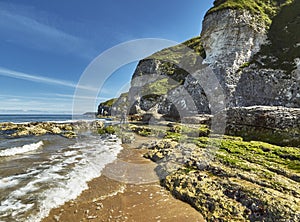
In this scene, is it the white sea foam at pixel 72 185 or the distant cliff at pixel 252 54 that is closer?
the white sea foam at pixel 72 185

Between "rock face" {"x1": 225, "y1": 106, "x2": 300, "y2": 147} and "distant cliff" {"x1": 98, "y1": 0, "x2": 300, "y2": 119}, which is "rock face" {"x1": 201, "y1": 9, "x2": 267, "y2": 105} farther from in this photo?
"rock face" {"x1": 225, "y1": 106, "x2": 300, "y2": 147}

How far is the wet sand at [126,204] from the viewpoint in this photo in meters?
5.61

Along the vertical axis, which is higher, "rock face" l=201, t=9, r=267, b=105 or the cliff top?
the cliff top

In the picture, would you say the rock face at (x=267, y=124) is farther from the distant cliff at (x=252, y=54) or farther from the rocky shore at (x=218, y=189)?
the distant cliff at (x=252, y=54)

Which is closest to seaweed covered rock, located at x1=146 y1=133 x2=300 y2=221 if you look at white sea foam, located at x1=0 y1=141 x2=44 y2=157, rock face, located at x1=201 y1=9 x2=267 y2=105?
white sea foam, located at x1=0 y1=141 x2=44 y2=157

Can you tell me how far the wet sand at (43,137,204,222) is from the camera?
5.61m

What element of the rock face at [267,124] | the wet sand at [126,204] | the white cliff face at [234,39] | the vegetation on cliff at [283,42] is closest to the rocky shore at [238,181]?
the wet sand at [126,204]

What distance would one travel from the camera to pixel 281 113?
11602 millimetres

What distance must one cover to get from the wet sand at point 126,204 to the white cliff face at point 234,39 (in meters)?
33.3

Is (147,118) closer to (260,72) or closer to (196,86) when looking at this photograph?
(196,86)

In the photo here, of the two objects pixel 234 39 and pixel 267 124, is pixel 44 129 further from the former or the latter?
pixel 234 39

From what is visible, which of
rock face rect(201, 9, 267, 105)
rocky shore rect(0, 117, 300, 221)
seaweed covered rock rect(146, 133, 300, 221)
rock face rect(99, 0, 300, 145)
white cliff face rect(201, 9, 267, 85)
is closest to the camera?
seaweed covered rock rect(146, 133, 300, 221)

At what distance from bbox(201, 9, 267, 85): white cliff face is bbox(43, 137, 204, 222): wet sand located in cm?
3328

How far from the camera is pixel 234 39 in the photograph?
36938 millimetres
